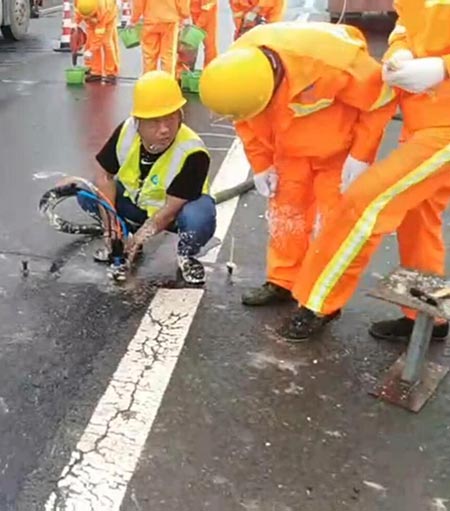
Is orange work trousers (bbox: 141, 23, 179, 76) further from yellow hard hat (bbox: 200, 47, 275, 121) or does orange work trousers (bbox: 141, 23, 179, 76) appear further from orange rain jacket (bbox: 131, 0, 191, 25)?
yellow hard hat (bbox: 200, 47, 275, 121)

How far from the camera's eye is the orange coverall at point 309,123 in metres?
3.14

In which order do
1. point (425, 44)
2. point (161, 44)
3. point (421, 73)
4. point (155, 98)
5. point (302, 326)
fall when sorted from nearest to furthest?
1. point (421, 73)
2. point (425, 44)
3. point (302, 326)
4. point (155, 98)
5. point (161, 44)

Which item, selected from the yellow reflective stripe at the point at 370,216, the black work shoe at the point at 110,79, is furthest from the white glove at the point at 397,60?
the black work shoe at the point at 110,79

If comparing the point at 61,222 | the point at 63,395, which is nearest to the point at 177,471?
the point at 63,395

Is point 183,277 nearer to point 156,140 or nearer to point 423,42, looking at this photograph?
point 156,140

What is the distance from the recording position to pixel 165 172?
13.2 ft

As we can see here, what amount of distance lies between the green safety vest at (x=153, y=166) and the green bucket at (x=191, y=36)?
5.18 meters

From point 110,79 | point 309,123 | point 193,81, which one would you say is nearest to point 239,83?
point 309,123

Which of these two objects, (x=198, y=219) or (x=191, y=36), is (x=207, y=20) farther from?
(x=198, y=219)

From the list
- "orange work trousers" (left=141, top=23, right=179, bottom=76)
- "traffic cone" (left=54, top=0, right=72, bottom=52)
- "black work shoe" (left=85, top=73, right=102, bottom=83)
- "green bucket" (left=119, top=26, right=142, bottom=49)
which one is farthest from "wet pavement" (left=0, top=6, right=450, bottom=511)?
"traffic cone" (left=54, top=0, right=72, bottom=52)

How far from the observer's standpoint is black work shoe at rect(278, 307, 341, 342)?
3.55 m

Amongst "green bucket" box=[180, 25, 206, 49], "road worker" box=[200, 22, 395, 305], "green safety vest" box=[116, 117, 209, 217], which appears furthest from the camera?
"green bucket" box=[180, 25, 206, 49]

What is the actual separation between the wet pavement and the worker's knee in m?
0.29

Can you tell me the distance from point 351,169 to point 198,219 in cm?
94
